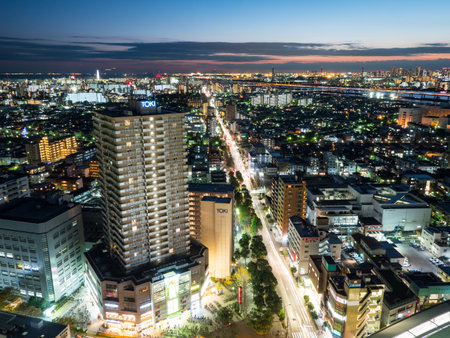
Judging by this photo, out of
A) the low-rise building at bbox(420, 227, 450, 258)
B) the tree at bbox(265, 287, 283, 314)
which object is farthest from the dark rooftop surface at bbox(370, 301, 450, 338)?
the low-rise building at bbox(420, 227, 450, 258)

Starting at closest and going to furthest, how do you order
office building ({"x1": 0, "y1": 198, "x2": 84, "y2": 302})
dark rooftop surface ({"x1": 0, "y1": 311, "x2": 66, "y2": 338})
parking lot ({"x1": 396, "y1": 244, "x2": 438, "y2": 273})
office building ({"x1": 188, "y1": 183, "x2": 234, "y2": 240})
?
dark rooftop surface ({"x1": 0, "y1": 311, "x2": 66, "y2": 338}) < office building ({"x1": 0, "y1": 198, "x2": 84, "y2": 302}) < parking lot ({"x1": 396, "y1": 244, "x2": 438, "y2": 273}) < office building ({"x1": 188, "y1": 183, "x2": 234, "y2": 240})

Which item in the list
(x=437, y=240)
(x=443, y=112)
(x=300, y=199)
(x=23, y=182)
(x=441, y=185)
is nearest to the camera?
(x=437, y=240)

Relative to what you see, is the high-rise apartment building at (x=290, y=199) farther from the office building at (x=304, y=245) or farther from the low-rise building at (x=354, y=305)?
the low-rise building at (x=354, y=305)

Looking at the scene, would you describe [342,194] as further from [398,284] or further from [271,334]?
[271,334]

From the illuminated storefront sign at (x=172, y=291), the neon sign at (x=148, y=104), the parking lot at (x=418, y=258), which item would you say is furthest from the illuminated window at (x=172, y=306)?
the parking lot at (x=418, y=258)

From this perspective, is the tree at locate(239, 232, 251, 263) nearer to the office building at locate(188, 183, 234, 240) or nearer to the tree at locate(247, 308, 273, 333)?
the office building at locate(188, 183, 234, 240)

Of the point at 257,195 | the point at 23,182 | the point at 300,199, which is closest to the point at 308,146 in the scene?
the point at 257,195

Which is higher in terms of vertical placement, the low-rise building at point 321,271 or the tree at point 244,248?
the low-rise building at point 321,271
